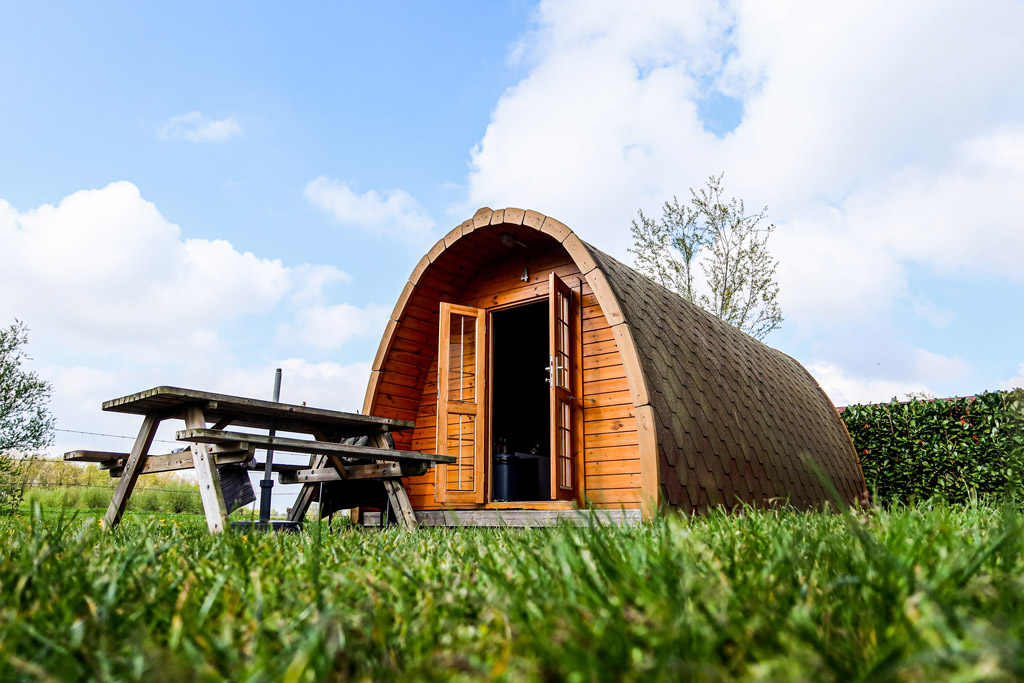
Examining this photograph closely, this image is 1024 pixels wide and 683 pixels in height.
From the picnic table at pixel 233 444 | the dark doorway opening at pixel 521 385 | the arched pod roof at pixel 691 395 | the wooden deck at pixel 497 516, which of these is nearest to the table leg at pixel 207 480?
the picnic table at pixel 233 444

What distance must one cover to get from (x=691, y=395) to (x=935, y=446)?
14.6 feet

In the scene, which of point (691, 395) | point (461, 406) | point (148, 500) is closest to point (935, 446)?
point (691, 395)

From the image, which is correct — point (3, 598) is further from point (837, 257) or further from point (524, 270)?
point (837, 257)

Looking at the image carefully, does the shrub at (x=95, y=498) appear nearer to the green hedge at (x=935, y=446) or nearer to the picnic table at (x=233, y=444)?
the picnic table at (x=233, y=444)

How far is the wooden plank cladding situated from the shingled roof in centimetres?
40

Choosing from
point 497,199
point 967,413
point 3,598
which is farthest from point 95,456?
point 967,413

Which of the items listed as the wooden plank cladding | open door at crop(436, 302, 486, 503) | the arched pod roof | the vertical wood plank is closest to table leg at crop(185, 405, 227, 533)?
open door at crop(436, 302, 486, 503)

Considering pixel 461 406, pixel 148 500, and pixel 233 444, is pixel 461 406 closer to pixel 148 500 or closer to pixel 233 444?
pixel 233 444

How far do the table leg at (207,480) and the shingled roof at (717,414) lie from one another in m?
2.60

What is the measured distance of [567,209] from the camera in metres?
5.45

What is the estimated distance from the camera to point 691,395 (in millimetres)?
5094

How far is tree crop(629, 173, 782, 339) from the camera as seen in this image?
13328 millimetres

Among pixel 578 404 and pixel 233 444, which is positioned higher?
pixel 578 404

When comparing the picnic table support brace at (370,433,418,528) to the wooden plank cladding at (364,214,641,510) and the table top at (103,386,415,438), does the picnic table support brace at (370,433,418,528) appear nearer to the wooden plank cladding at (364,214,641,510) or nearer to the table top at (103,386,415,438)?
the table top at (103,386,415,438)
